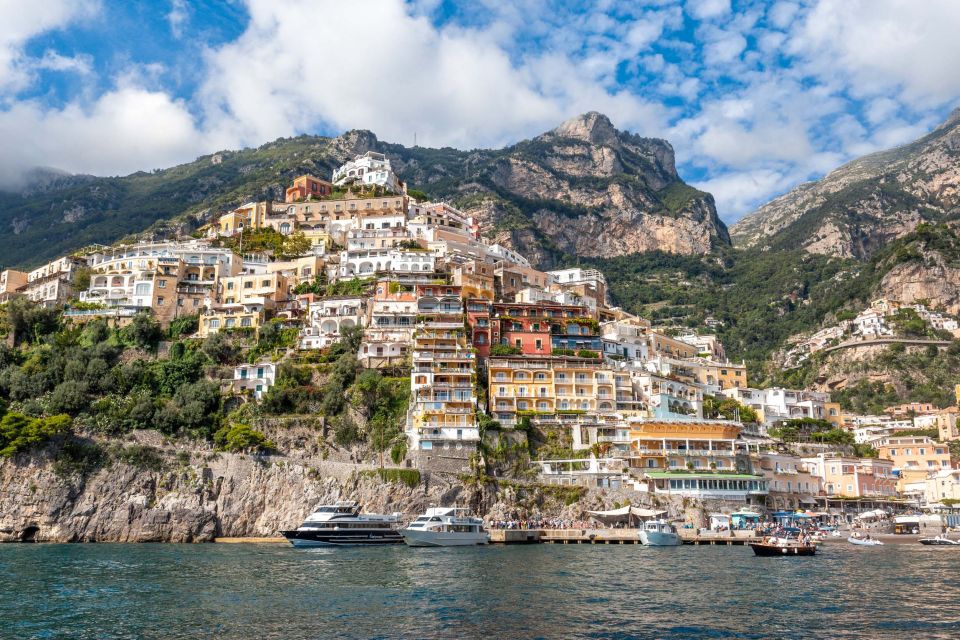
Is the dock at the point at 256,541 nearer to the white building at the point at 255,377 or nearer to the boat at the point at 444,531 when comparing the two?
the boat at the point at 444,531

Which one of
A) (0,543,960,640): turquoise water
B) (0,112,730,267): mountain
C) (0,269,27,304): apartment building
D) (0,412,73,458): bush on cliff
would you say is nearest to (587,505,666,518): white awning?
(0,543,960,640): turquoise water

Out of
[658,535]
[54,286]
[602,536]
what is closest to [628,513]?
[602,536]

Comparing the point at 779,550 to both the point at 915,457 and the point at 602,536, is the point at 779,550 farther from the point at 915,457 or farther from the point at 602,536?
the point at 915,457

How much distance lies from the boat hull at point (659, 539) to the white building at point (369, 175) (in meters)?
74.5

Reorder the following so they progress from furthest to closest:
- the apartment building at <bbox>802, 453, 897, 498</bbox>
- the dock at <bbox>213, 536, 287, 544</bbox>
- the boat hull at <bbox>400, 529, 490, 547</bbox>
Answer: the apartment building at <bbox>802, 453, 897, 498</bbox>
the dock at <bbox>213, 536, 287, 544</bbox>
the boat hull at <bbox>400, 529, 490, 547</bbox>

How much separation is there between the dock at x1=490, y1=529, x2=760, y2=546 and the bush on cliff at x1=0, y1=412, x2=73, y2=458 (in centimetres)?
3558

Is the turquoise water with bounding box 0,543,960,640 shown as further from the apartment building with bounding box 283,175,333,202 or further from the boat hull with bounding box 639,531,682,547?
the apartment building with bounding box 283,175,333,202

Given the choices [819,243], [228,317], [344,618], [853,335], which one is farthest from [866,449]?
[819,243]

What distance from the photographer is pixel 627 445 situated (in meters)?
70.2

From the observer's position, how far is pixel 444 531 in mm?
57656

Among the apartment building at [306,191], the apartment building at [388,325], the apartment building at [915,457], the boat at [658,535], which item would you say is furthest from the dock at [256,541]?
the apartment building at [915,457]

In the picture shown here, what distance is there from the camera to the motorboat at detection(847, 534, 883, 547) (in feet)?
204

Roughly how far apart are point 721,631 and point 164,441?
52.9m

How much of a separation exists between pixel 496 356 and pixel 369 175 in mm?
54960
